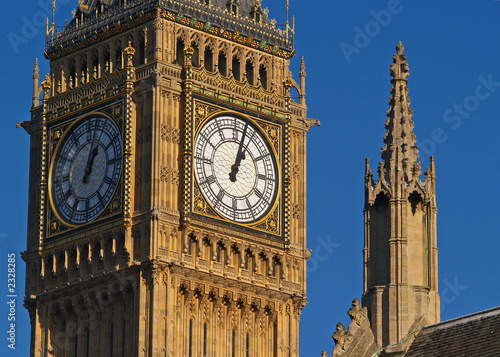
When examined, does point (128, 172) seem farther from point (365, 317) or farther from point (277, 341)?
point (365, 317)

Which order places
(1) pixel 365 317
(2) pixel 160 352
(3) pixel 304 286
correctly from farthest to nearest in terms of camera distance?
(3) pixel 304 286 → (2) pixel 160 352 → (1) pixel 365 317

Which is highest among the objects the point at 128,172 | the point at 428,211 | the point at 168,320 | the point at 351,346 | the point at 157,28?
the point at 157,28

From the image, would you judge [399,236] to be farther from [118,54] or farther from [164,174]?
[118,54]

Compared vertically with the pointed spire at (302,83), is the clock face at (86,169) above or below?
below

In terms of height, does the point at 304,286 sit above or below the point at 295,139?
below

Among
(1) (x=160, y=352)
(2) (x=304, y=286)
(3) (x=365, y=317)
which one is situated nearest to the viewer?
(3) (x=365, y=317)

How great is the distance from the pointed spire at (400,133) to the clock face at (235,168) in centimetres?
3491

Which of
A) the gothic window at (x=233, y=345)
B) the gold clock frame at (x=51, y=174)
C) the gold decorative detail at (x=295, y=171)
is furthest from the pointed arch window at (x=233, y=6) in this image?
the gothic window at (x=233, y=345)

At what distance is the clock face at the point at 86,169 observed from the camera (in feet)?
261

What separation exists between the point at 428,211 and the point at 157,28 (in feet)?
123

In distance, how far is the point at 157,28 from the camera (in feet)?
262

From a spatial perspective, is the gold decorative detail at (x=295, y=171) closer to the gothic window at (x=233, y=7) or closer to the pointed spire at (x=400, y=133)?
the gothic window at (x=233, y=7)

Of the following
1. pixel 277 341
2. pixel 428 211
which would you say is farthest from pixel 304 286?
pixel 428 211

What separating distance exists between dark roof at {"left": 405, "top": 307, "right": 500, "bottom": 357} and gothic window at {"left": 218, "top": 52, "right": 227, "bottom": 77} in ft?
132
